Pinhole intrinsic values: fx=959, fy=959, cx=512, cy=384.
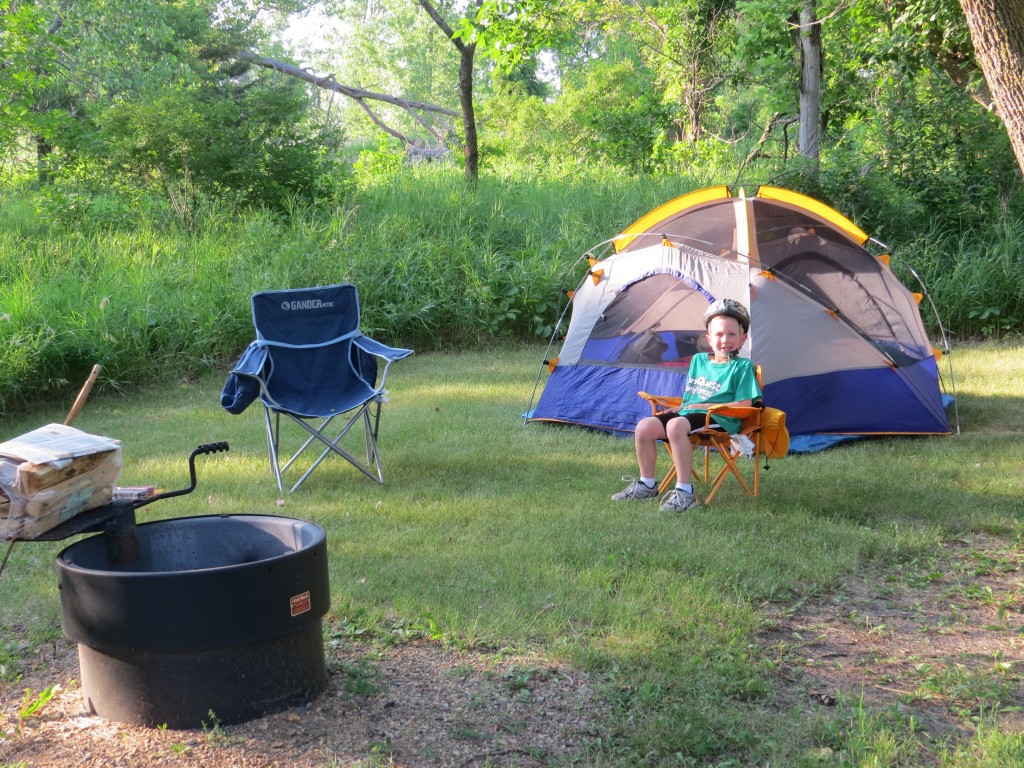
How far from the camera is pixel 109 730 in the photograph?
238cm

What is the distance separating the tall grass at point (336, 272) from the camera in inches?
287

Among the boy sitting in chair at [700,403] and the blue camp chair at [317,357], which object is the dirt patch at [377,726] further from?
the blue camp chair at [317,357]

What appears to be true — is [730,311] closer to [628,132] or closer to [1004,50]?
[1004,50]

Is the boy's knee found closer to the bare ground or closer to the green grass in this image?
the green grass

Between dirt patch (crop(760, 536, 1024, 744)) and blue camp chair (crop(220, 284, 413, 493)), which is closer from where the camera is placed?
dirt patch (crop(760, 536, 1024, 744))

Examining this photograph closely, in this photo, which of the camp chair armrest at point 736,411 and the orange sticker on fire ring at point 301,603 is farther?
the camp chair armrest at point 736,411

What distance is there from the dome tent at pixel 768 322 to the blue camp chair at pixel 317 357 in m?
1.29

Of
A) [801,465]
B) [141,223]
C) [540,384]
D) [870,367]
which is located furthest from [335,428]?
[141,223]

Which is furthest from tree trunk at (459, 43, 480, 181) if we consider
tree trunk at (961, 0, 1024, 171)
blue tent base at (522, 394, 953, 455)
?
tree trunk at (961, 0, 1024, 171)

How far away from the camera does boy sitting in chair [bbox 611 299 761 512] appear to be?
4.25 meters

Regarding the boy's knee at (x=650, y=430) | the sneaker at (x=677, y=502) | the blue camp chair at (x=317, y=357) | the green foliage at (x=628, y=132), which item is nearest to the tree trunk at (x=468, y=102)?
the green foliage at (x=628, y=132)

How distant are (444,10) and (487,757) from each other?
561 inches

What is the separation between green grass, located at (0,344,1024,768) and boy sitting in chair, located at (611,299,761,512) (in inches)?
7.3

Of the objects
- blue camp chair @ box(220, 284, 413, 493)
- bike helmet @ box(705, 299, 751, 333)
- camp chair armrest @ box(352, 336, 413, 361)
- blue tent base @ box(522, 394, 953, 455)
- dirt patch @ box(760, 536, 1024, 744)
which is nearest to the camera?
dirt patch @ box(760, 536, 1024, 744)
